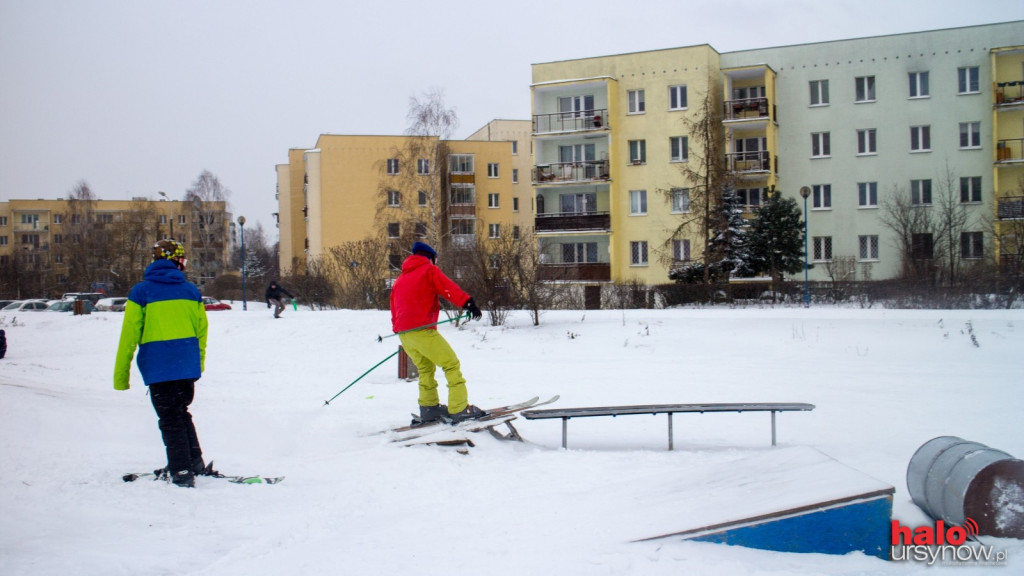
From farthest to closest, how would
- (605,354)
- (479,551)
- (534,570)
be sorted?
(605,354)
(479,551)
(534,570)

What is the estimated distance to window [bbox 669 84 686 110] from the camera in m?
38.1

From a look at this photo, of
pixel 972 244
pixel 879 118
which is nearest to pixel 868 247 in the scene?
pixel 972 244

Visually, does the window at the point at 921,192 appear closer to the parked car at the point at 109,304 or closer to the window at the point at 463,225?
the window at the point at 463,225

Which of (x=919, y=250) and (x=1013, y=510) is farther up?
(x=919, y=250)

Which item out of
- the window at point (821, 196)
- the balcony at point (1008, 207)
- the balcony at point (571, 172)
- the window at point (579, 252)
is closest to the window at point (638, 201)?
the balcony at point (571, 172)

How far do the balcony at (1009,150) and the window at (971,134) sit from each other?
3.00ft

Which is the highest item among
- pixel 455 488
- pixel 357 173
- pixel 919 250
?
pixel 357 173

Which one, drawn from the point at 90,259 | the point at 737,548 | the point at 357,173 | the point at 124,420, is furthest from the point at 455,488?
the point at 90,259

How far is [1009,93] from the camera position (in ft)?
115

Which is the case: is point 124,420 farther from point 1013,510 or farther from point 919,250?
point 919,250

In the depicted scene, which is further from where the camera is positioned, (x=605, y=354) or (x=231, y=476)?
(x=605, y=354)

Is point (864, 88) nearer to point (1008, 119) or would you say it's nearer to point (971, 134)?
point (971, 134)

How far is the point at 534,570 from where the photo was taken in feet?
13.8

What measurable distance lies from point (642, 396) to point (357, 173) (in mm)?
45893
